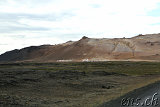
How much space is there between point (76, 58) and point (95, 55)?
11.3m

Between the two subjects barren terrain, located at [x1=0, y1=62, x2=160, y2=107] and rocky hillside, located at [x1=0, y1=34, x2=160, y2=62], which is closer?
barren terrain, located at [x1=0, y1=62, x2=160, y2=107]

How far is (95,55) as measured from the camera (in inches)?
6747

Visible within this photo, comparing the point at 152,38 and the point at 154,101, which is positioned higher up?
the point at 152,38

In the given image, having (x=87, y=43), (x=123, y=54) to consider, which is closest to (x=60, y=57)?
(x=87, y=43)

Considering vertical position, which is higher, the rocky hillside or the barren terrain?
the rocky hillside

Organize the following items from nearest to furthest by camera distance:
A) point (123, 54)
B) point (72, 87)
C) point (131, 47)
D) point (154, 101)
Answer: point (154, 101) < point (72, 87) < point (123, 54) < point (131, 47)

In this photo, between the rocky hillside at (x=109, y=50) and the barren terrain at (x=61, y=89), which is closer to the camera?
the barren terrain at (x=61, y=89)

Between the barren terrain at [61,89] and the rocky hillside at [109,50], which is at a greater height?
the rocky hillside at [109,50]

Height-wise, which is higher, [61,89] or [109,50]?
[109,50]

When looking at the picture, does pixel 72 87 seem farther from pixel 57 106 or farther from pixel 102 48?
pixel 102 48

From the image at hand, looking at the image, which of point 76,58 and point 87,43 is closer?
point 76,58

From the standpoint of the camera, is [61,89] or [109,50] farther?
[109,50]

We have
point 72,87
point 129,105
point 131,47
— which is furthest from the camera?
point 131,47

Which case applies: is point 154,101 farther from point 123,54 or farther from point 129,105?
point 123,54
